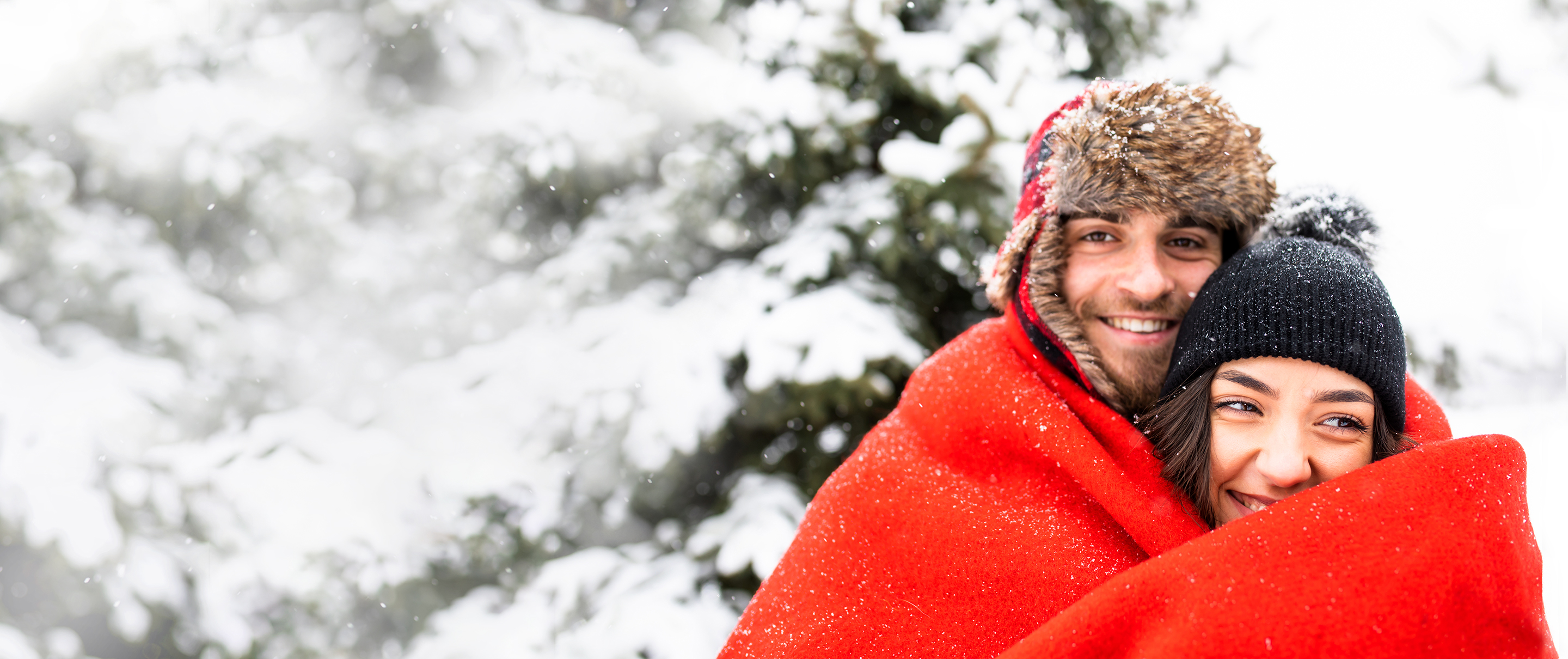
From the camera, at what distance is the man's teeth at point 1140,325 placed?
1.73m

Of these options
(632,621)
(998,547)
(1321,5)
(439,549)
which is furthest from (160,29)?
(1321,5)

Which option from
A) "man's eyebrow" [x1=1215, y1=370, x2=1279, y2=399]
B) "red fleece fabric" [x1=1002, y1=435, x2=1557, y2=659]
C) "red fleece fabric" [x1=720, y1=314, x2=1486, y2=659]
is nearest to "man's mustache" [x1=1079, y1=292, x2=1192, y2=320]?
"red fleece fabric" [x1=720, y1=314, x2=1486, y2=659]

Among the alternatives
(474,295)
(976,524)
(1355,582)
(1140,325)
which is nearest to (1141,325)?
(1140,325)

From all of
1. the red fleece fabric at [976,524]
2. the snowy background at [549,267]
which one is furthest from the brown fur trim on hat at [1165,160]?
the snowy background at [549,267]

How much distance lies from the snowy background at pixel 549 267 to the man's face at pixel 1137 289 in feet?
3.21

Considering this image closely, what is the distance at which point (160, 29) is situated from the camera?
392 cm

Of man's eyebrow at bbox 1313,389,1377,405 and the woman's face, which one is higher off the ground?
man's eyebrow at bbox 1313,389,1377,405

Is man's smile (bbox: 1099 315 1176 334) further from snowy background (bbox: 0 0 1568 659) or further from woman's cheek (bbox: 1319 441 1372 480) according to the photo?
snowy background (bbox: 0 0 1568 659)

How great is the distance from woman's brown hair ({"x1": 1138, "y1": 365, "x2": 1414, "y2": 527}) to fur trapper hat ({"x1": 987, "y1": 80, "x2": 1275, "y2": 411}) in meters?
0.20

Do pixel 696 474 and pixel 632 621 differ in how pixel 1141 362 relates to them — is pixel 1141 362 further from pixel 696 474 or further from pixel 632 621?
pixel 696 474

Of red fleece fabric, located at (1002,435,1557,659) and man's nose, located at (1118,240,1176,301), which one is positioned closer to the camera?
red fleece fabric, located at (1002,435,1557,659)

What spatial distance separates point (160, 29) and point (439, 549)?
2967mm

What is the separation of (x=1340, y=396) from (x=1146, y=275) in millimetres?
436

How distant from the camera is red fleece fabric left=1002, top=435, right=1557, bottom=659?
1.11m
